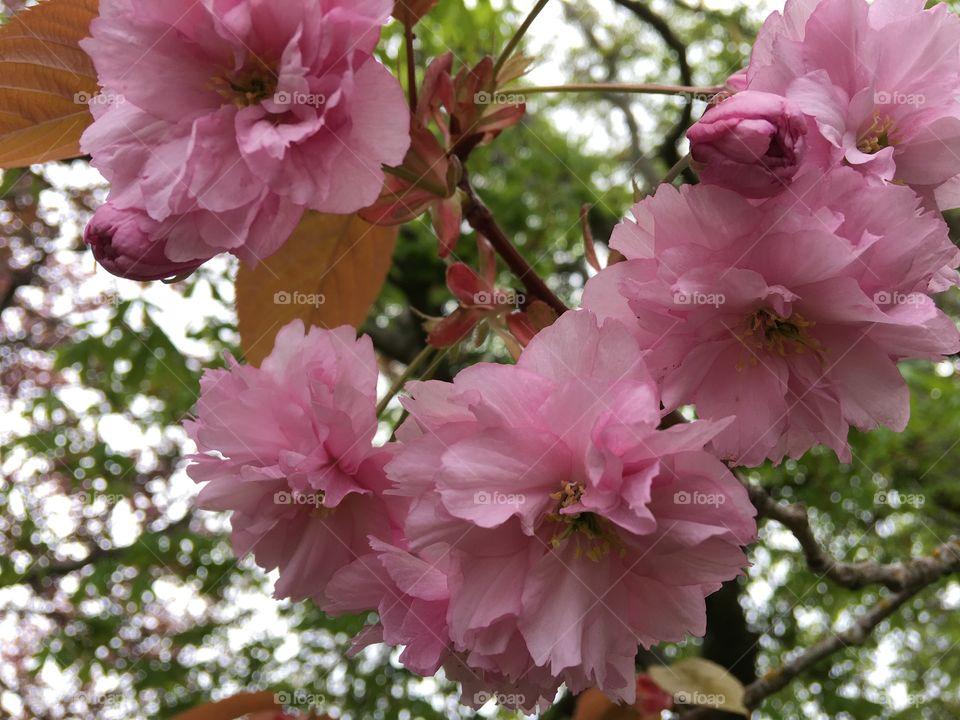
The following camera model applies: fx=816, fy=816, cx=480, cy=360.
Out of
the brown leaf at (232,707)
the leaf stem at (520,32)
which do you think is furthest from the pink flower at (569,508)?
the brown leaf at (232,707)

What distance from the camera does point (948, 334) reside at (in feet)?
2.16

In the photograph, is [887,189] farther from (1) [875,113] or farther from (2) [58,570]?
(2) [58,570]

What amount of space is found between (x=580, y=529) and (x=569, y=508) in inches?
1.9

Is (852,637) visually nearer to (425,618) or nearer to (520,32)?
(425,618)

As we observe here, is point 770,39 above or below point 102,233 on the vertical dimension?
above

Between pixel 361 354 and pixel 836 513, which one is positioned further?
pixel 836 513

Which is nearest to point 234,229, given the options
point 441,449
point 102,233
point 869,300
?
point 102,233

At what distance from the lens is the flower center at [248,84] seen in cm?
71

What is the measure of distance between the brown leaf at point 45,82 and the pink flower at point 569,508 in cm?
55

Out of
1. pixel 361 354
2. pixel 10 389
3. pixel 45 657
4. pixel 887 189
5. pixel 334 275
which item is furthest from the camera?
pixel 10 389

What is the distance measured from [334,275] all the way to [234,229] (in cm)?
41

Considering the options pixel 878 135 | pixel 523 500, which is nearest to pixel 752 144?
pixel 878 135

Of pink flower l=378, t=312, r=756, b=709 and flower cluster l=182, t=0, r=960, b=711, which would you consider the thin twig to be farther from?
pink flower l=378, t=312, r=756, b=709

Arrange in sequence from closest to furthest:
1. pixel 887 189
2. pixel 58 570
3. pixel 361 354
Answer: pixel 887 189, pixel 361 354, pixel 58 570
